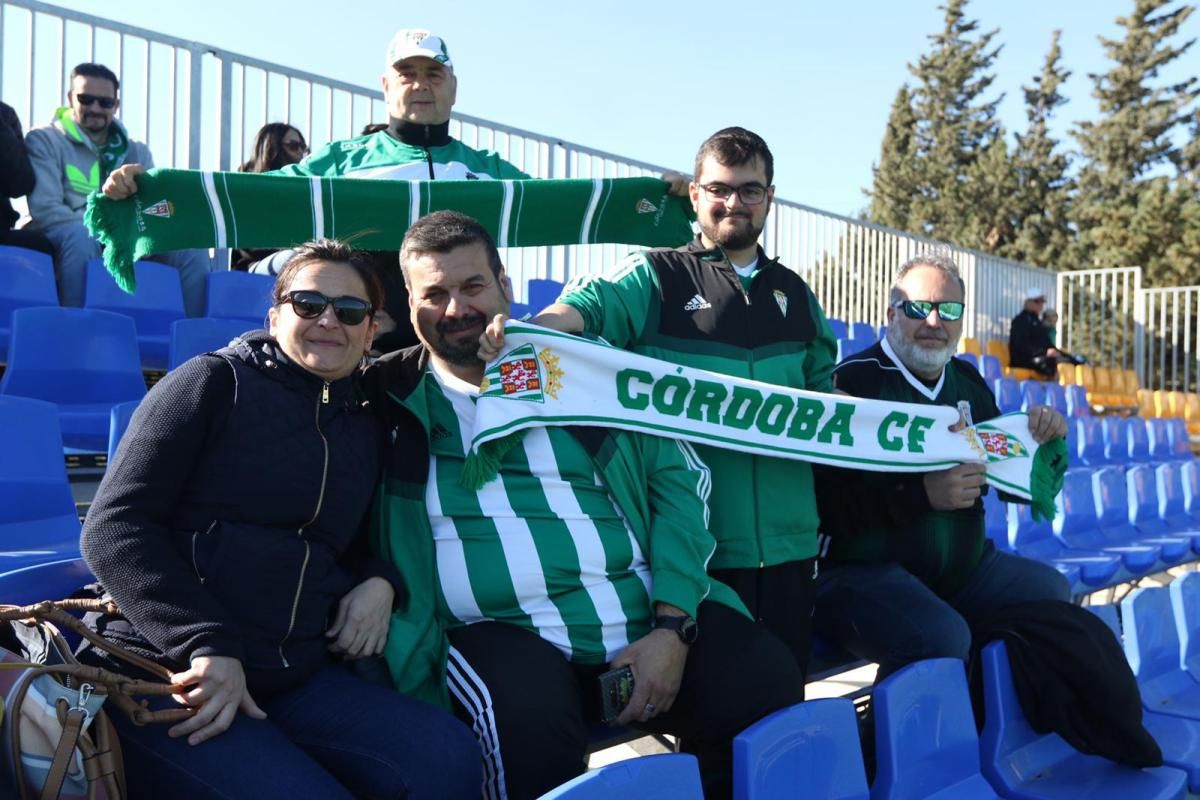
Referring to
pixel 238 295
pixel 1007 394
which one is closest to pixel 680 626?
pixel 238 295

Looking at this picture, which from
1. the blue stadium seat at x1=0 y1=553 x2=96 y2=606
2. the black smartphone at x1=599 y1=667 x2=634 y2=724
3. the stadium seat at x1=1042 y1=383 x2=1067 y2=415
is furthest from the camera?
the stadium seat at x1=1042 y1=383 x2=1067 y2=415

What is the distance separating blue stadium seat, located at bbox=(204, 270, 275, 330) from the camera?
5.23 metres

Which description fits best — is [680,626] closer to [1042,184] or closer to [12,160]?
[12,160]

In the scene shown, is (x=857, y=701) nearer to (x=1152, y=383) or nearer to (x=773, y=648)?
(x=773, y=648)

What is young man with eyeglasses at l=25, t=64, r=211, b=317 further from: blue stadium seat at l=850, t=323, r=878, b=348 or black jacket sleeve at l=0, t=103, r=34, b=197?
blue stadium seat at l=850, t=323, r=878, b=348

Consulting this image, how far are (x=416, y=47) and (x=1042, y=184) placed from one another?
3788 centimetres

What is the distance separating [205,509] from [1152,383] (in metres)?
18.4

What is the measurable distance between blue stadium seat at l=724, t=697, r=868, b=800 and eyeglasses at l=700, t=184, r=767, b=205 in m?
1.33

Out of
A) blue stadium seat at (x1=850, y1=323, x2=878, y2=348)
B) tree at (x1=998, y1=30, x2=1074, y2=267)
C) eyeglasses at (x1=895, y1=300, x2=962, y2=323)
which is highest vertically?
tree at (x1=998, y1=30, x2=1074, y2=267)

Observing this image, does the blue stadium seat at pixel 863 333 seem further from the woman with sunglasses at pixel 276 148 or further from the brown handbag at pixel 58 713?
the brown handbag at pixel 58 713

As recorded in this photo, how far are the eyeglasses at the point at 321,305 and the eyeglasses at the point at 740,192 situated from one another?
42.3 inches

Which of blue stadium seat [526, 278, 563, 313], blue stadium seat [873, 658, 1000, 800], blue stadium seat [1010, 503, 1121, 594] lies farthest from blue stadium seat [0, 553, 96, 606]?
blue stadium seat [526, 278, 563, 313]

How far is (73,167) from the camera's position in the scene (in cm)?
501

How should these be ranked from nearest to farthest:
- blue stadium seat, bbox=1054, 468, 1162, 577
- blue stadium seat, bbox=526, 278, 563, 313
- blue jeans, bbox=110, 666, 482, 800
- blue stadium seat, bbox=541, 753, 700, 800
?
1. blue stadium seat, bbox=541, 753, 700, 800
2. blue jeans, bbox=110, 666, 482, 800
3. blue stadium seat, bbox=1054, 468, 1162, 577
4. blue stadium seat, bbox=526, 278, 563, 313
